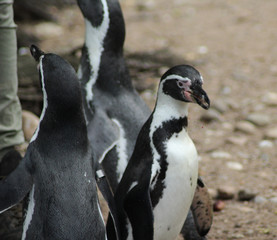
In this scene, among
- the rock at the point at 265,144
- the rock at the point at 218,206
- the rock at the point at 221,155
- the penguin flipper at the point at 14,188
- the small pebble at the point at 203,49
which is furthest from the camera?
the small pebble at the point at 203,49

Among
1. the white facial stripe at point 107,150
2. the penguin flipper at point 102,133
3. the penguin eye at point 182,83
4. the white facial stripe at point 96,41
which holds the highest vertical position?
the penguin eye at point 182,83

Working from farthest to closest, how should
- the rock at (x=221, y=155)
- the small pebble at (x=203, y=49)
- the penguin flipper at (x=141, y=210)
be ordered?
1. the small pebble at (x=203, y=49)
2. the rock at (x=221, y=155)
3. the penguin flipper at (x=141, y=210)

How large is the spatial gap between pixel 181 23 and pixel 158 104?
Result: 5.09 m

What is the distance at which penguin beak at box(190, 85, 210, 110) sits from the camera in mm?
2850

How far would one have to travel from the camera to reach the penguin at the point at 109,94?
3.55 m

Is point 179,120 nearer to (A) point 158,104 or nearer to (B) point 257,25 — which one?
(A) point 158,104

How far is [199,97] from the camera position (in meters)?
2.86

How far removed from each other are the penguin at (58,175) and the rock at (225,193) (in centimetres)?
133

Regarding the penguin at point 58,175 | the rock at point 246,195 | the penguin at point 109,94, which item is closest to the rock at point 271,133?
the rock at point 246,195

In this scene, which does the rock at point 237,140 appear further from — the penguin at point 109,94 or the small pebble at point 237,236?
the small pebble at point 237,236

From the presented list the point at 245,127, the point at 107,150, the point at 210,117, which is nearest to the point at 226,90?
the point at 210,117

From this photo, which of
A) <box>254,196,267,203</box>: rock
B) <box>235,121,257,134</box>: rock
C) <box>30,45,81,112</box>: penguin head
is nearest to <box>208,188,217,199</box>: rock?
<box>254,196,267,203</box>: rock

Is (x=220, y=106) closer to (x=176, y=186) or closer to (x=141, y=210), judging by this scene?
(x=176, y=186)

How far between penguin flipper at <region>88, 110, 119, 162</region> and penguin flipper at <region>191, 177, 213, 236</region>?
0.58 meters
